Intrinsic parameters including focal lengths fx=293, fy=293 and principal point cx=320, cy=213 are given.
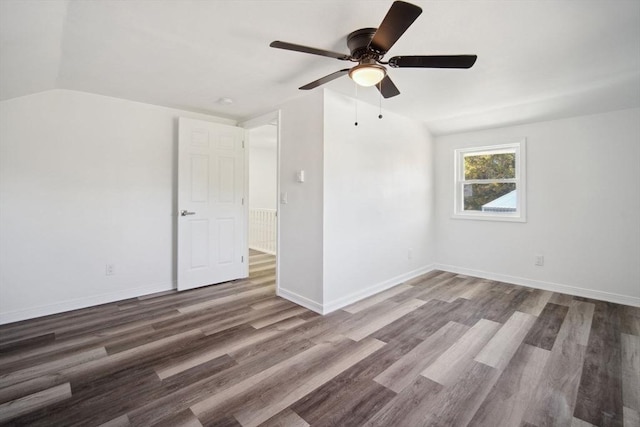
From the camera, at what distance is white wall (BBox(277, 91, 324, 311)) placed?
9.95 feet

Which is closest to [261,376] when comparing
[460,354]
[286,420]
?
[286,420]

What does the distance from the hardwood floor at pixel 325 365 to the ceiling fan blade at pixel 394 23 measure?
207cm

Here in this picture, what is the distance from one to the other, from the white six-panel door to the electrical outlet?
67 centimetres

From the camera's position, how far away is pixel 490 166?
170 inches

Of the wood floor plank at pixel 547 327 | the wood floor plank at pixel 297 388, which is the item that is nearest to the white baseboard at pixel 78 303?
the wood floor plank at pixel 297 388

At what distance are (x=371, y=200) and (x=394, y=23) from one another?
2230 mm

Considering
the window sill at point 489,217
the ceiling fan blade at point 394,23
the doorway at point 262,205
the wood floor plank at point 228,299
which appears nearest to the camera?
the ceiling fan blade at point 394,23

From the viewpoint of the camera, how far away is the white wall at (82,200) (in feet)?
9.06

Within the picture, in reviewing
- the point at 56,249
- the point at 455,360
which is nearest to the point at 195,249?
the point at 56,249

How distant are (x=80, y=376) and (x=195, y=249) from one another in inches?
75.3

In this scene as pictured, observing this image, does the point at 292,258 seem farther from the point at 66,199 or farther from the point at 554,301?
the point at 554,301

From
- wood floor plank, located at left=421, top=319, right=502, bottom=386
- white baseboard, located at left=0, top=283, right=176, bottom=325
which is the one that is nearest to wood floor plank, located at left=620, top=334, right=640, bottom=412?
wood floor plank, located at left=421, top=319, right=502, bottom=386

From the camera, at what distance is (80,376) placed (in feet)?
6.45

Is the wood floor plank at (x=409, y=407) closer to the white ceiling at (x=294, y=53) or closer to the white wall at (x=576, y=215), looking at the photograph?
the white ceiling at (x=294, y=53)
